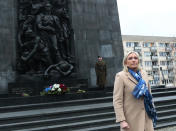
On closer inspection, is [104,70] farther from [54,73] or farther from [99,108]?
[99,108]

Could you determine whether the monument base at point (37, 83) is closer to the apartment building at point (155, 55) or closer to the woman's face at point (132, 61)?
the woman's face at point (132, 61)

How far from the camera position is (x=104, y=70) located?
1331 cm

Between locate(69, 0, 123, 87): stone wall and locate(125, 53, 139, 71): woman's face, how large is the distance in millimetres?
11171

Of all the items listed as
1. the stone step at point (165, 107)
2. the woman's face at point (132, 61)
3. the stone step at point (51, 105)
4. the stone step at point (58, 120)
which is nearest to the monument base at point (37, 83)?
the stone step at point (51, 105)

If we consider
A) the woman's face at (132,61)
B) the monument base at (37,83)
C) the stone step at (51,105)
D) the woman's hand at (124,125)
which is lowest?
the stone step at (51,105)

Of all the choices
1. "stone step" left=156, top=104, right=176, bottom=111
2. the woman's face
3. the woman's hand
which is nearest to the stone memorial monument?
"stone step" left=156, top=104, right=176, bottom=111

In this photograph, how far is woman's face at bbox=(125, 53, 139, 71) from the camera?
3412 millimetres

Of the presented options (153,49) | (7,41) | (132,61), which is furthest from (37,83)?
(153,49)

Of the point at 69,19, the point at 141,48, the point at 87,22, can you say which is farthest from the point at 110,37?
the point at 141,48

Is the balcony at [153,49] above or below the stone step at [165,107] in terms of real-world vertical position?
above

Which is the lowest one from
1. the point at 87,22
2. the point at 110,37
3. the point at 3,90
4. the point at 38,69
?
the point at 3,90

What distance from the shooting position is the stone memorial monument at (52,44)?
13.0m

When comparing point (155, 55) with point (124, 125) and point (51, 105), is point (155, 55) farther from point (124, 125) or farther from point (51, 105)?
point (124, 125)

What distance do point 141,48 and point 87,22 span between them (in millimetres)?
59748
